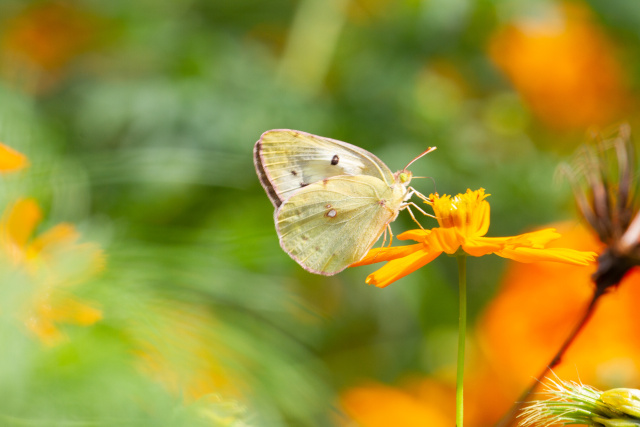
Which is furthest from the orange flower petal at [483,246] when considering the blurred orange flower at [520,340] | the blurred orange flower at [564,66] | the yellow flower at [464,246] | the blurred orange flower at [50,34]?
the blurred orange flower at [50,34]

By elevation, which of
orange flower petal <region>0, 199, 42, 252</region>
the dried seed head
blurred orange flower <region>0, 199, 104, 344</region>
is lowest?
blurred orange flower <region>0, 199, 104, 344</region>

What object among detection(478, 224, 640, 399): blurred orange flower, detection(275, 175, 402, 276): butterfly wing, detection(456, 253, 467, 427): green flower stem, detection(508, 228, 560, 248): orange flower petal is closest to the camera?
detection(456, 253, 467, 427): green flower stem

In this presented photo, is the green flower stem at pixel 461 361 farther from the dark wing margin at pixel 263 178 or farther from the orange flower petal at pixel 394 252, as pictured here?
the dark wing margin at pixel 263 178

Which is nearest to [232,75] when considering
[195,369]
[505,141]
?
[505,141]

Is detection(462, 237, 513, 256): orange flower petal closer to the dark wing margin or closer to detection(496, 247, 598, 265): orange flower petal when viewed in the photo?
detection(496, 247, 598, 265): orange flower petal

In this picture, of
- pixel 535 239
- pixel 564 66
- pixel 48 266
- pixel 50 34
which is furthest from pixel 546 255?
pixel 50 34

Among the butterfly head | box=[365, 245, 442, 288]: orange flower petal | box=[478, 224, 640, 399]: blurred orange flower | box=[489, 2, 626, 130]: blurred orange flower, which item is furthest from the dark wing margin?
box=[489, 2, 626, 130]: blurred orange flower

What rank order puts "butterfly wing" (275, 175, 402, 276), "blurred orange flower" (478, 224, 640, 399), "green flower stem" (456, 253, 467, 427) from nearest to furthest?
"green flower stem" (456, 253, 467, 427)
"butterfly wing" (275, 175, 402, 276)
"blurred orange flower" (478, 224, 640, 399)

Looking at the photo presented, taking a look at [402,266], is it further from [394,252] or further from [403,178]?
[403,178]
